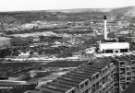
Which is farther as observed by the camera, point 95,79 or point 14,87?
point 14,87

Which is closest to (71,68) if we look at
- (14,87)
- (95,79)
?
(14,87)

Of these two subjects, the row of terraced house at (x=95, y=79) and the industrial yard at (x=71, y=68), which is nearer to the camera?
the row of terraced house at (x=95, y=79)

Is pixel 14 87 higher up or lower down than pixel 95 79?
lower down

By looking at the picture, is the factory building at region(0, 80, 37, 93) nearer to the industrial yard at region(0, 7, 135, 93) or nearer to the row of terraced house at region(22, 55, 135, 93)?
the industrial yard at region(0, 7, 135, 93)

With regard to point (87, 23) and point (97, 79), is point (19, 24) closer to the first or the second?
point (87, 23)

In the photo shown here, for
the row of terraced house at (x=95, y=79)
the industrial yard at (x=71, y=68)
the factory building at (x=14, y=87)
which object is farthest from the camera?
the factory building at (x=14, y=87)

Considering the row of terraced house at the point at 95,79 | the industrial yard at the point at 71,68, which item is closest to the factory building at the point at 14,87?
the industrial yard at the point at 71,68

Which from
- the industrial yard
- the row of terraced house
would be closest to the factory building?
the industrial yard

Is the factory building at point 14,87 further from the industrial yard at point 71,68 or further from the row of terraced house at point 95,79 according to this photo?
the row of terraced house at point 95,79

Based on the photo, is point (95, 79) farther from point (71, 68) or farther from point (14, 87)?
point (71, 68)

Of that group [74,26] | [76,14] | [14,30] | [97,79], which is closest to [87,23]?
[74,26]

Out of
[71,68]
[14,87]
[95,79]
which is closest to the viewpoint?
[95,79]
